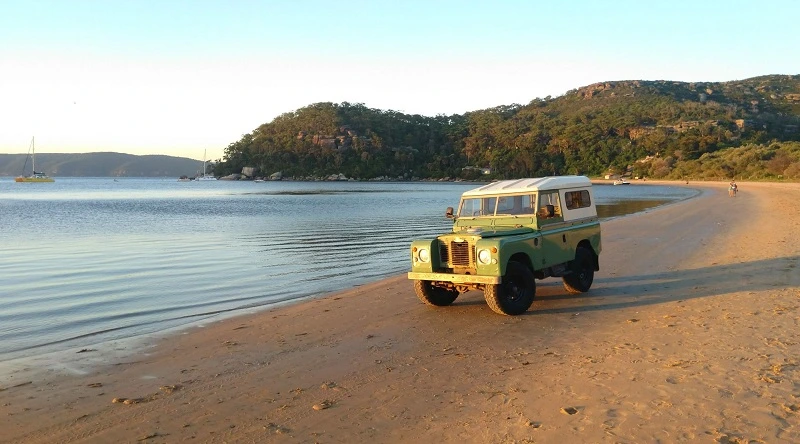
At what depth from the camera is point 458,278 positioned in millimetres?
9578

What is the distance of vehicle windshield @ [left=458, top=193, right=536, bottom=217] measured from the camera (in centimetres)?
1070

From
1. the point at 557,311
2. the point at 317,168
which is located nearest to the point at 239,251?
the point at 557,311

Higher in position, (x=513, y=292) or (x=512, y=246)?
(x=512, y=246)

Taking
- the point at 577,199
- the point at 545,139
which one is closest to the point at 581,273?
the point at 577,199

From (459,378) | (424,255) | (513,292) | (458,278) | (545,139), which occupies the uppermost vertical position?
(545,139)

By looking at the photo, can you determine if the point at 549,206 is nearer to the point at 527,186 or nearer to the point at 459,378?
the point at 527,186

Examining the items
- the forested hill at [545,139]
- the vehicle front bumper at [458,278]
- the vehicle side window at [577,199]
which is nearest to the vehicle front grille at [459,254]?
the vehicle front bumper at [458,278]

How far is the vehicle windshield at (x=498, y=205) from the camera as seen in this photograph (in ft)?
35.1

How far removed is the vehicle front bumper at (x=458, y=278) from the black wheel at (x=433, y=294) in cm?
31

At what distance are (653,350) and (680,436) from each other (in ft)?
8.69

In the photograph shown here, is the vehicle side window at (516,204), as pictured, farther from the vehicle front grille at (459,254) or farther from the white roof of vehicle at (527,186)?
the vehicle front grille at (459,254)

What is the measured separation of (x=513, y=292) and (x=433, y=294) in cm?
141

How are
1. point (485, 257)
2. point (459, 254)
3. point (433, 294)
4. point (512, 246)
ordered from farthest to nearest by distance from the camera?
point (433, 294) → point (459, 254) → point (512, 246) → point (485, 257)

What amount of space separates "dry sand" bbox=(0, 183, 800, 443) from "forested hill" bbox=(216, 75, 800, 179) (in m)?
107
